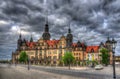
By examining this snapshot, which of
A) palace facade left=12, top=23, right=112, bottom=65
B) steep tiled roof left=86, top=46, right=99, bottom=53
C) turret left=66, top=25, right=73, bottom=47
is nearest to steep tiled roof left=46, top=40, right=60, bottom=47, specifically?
palace facade left=12, top=23, right=112, bottom=65

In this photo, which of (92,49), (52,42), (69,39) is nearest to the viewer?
(92,49)

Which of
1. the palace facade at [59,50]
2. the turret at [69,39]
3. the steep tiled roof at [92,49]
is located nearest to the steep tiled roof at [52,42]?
the palace facade at [59,50]

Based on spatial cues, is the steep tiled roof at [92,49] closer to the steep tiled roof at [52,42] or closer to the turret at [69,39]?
the turret at [69,39]

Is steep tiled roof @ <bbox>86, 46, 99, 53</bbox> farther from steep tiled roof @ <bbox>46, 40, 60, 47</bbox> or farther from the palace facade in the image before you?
steep tiled roof @ <bbox>46, 40, 60, 47</bbox>

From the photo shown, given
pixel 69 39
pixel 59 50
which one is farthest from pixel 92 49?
pixel 59 50

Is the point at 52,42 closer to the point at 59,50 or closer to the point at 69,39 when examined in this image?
the point at 59,50

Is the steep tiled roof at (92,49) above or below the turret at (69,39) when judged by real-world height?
below

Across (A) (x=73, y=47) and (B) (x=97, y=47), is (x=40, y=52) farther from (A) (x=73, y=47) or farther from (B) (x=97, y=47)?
(B) (x=97, y=47)

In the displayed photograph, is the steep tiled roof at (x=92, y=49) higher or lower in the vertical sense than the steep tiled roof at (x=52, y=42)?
lower

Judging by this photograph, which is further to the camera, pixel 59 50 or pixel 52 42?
pixel 52 42

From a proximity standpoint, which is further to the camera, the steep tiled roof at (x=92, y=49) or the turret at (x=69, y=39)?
the steep tiled roof at (x=92, y=49)

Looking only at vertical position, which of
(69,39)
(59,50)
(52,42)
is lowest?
(59,50)

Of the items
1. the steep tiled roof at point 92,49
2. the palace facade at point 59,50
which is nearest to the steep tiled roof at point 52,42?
the palace facade at point 59,50

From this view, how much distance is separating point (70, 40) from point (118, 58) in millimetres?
53388
